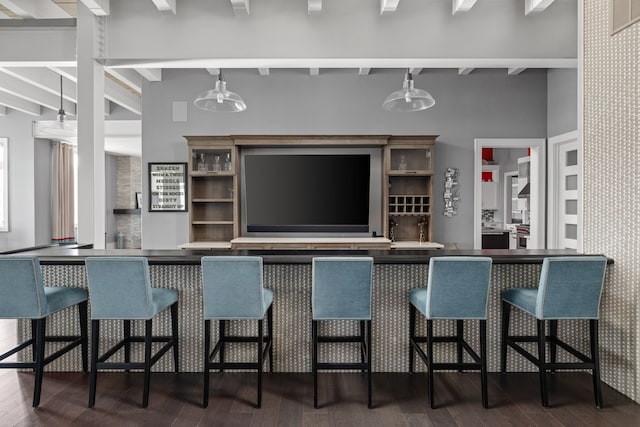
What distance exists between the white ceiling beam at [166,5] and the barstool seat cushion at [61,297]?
2.39 meters

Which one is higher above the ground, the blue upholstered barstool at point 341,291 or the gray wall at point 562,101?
the gray wall at point 562,101

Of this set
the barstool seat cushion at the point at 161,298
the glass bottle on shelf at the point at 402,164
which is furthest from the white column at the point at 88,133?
the glass bottle on shelf at the point at 402,164

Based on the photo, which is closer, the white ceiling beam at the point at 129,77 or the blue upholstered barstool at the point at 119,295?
the blue upholstered barstool at the point at 119,295

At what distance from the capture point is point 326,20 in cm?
352

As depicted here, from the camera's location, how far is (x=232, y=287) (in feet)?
7.80

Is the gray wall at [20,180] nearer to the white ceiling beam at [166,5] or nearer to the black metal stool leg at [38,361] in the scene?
the white ceiling beam at [166,5]

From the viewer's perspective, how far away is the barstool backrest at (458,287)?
2.35 m

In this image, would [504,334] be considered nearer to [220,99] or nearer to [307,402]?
[307,402]

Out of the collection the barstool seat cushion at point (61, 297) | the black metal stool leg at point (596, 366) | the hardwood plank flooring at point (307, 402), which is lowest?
the hardwood plank flooring at point (307, 402)

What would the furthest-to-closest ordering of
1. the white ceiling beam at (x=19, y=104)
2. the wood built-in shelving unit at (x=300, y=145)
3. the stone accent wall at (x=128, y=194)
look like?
the stone accent wall at (x=128, y=194), the white ceiling beam at (x=19, y=104), the wood built-in shelving unit at (x=300, y=145)

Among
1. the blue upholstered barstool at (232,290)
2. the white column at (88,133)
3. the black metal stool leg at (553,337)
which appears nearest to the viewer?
the blue upholstered barstool at (232,290)

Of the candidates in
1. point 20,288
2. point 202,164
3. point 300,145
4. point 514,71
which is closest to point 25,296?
point 20,288

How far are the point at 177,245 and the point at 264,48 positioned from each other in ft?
10.0

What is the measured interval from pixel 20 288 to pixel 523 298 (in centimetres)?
319
